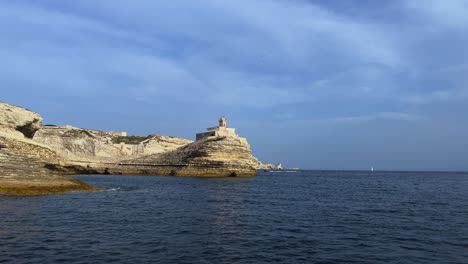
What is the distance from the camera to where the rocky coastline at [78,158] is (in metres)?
34.8

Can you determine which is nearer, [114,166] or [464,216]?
[464,216]

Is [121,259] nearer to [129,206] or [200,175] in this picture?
[129,206]

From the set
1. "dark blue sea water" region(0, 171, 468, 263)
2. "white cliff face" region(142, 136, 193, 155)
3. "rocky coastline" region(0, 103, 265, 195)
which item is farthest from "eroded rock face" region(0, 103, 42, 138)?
"white cliff face" region(142, 136, 193, 155)

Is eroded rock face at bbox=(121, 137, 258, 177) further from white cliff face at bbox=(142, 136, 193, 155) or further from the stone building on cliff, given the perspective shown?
white cliff face at bbox=(142, 136, 193, 155)

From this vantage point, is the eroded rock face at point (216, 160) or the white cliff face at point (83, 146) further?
the white cliff face at point (83, 146)

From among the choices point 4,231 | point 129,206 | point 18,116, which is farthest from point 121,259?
point 18,116

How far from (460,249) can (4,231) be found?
21.3 meters

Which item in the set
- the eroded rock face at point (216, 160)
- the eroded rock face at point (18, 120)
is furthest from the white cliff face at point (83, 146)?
the eroded rock face at point (18, 120)

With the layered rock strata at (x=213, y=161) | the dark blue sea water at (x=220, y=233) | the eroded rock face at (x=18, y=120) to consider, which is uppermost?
the eroded rock face at (x=18, y=120)

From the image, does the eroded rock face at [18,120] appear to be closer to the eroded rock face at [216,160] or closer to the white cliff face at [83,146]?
the white cliff face at [83,146]

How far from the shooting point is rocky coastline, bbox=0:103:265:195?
34750 mm

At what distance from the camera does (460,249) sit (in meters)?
17.6

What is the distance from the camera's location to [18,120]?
6806 centimetres

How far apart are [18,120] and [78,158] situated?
44039 mm
